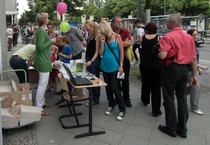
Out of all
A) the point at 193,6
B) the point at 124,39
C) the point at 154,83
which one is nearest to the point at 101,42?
the point at 124,39

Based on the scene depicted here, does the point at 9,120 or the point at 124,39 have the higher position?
the point at 124,39

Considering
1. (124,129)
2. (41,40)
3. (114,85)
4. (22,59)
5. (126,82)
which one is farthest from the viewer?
(126,82)

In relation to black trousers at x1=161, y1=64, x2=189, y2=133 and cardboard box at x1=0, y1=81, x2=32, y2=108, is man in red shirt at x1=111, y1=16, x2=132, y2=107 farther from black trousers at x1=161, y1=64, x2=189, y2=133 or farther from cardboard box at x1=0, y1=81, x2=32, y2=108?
cardboard box at x1=0, y1=81, x2=32, y2=108

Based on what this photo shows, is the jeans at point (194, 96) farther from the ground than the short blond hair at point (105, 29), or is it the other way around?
the short blond hair at point (105, 29)

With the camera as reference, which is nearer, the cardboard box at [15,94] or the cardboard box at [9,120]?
the cardboard box at [9,120]

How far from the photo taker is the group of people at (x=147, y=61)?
398 cm

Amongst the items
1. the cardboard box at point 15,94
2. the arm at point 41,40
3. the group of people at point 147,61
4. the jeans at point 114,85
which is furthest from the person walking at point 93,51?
the cardboard box at point 15,94

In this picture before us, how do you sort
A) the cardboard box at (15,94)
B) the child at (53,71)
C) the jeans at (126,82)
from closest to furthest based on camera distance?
the cardboard box at (15,94), the jeans at (126,82), the child at (53,71)

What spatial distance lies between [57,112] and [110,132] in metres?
1.43

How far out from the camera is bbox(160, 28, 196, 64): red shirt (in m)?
3.89

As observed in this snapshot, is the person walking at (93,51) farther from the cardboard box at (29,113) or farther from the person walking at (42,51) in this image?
the cardboard box at (29,113)

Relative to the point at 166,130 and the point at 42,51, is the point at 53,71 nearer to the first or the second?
the point at 42,51

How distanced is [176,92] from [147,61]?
1.04 metres

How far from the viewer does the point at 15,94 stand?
4523 millimetres
